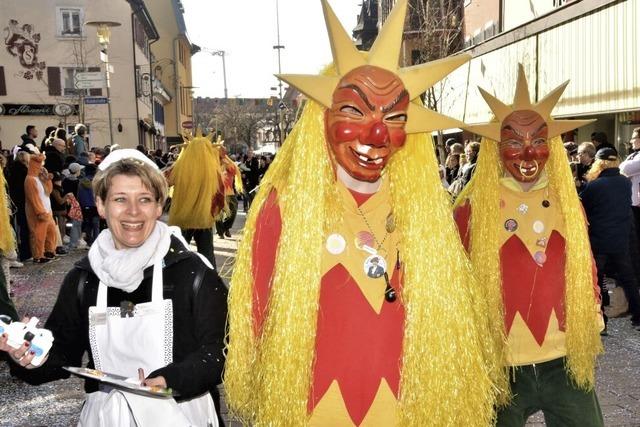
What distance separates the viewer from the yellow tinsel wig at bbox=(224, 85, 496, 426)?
Answer: 2119 mm

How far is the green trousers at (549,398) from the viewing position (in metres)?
2.73

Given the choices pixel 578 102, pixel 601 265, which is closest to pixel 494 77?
pixel 578 102

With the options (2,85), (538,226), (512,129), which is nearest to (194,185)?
(512,129)

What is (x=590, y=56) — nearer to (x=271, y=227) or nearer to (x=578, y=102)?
(x=578, y=102)

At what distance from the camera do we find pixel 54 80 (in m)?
25.4

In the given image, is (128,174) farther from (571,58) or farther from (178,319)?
(571,58)

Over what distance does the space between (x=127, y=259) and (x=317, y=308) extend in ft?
1.97

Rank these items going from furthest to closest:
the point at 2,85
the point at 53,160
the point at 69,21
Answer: the point at 69,21, the point at 2,85, the point at 53,160

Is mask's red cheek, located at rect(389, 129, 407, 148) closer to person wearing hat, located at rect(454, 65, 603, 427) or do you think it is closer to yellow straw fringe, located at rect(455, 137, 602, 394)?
person wearing hat, located at rect(454, 65, 603, 427)

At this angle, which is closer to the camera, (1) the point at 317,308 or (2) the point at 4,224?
(1) the point at 317,308

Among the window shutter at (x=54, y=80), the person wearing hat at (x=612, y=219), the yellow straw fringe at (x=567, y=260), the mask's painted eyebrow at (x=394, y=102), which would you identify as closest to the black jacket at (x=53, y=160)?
the person wearing hat at (x=612, y=219)

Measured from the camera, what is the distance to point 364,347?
85.4 inches

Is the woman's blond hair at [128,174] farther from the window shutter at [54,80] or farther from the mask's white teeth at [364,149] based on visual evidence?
the window shutter at [54,80]

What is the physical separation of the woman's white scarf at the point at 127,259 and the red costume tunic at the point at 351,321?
0.33 meters
